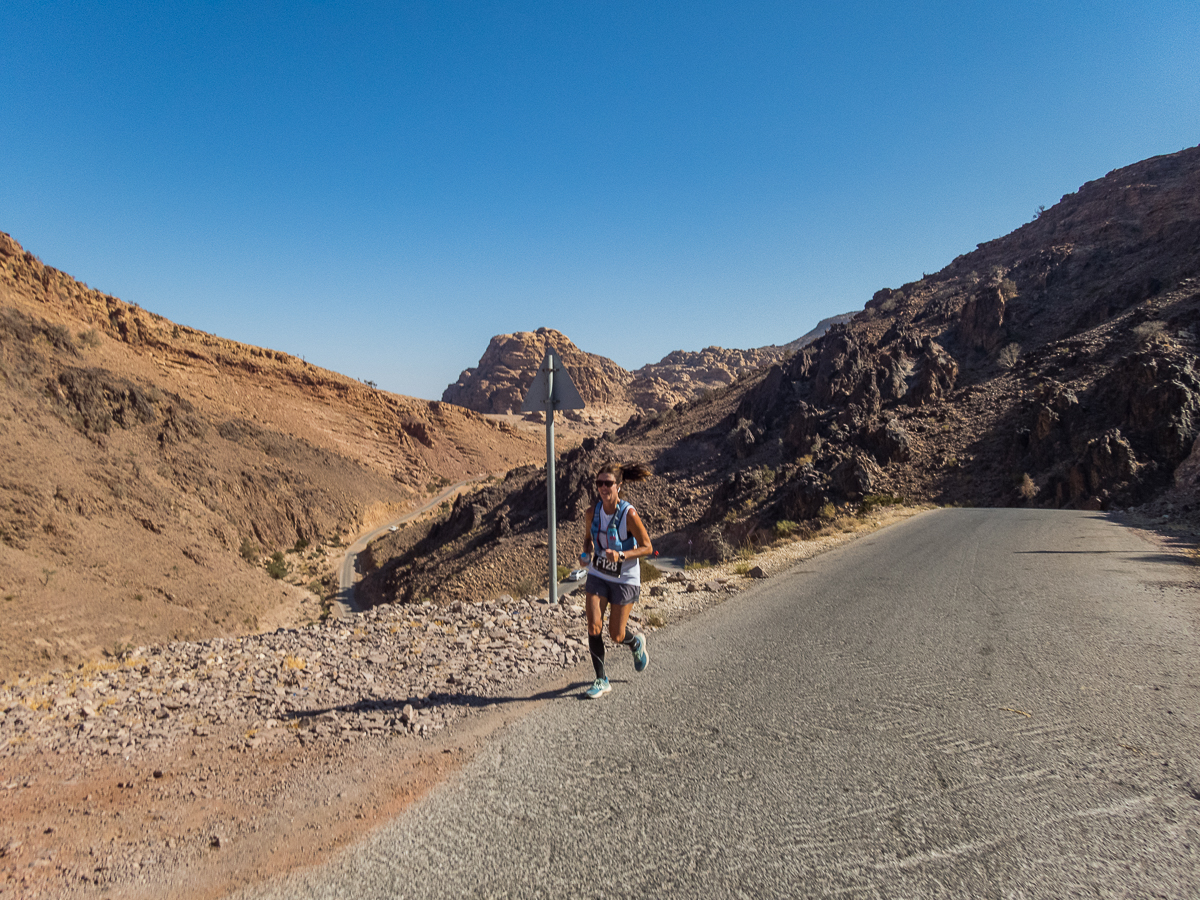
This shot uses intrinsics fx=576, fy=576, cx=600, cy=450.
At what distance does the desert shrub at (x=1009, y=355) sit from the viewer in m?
27.6

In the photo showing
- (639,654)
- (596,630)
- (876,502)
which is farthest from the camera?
(876,502)

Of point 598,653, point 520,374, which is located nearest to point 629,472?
point 598,653

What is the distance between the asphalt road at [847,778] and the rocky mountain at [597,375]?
86013mm

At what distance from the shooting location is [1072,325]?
29188 mm

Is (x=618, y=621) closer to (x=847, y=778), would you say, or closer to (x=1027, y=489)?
(x=847, y=778)

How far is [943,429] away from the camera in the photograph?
2394cm

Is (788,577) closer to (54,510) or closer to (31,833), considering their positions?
(31,833)

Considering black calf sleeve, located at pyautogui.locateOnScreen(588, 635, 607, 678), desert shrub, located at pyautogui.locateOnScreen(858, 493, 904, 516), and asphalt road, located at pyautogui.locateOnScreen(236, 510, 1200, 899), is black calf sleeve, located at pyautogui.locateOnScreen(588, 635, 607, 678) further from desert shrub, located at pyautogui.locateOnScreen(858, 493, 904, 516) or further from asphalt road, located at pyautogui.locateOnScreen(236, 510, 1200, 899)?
desert shrub, located at pyautogui.locateOnScreen(858, 493, 904, 516)

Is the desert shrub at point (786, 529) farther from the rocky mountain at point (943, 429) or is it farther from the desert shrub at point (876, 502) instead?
the desert shrub at point (876, 502)

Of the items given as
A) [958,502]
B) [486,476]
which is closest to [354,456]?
[486,476]

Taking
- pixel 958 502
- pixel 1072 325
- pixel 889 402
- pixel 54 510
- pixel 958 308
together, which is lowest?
pixel 958 502

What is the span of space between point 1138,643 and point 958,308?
37202 millimetres

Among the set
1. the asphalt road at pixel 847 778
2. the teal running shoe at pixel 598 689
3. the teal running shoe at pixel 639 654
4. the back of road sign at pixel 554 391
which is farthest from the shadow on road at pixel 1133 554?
the teal running shoe at pixel 598 689

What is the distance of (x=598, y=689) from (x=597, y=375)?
4030 inches
